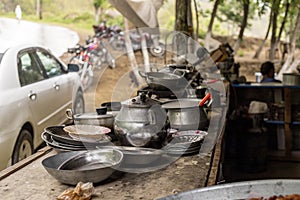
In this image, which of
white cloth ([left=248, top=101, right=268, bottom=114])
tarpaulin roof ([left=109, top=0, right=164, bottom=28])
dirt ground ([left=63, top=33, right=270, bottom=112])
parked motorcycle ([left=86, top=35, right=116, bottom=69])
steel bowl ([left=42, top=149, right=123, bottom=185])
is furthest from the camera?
parked motorcycle ([left=86, top=35, right=116, bottom=69])

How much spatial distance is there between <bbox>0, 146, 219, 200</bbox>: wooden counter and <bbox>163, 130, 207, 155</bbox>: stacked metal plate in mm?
64

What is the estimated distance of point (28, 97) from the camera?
416 cm

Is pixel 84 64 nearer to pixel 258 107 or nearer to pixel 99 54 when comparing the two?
pixel 99 54

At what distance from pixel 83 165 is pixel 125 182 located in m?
0.22

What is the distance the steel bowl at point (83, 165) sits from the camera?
1609 millimetres

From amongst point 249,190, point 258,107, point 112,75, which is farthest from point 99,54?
point 249,190

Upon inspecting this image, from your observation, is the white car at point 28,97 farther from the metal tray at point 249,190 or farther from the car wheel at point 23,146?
the metal tray at point 249,190

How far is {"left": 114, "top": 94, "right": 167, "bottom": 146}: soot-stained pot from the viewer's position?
194cm

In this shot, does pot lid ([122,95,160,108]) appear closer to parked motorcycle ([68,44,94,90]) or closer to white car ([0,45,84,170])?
white car ([0,45,84,170])

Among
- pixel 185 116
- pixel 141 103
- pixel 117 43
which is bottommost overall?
pixel 185 116

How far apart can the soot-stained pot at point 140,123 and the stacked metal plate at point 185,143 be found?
99 millimetres

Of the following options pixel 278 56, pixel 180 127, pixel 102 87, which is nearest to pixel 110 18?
pixel 278 56

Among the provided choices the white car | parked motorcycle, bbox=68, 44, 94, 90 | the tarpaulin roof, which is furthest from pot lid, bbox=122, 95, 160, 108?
parked motorcycle, bbox=68, 44, 94, 90

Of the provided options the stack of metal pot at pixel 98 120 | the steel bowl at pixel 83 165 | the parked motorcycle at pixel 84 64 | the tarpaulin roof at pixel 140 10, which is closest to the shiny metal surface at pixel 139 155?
the steel bowl at pixel 83 165
